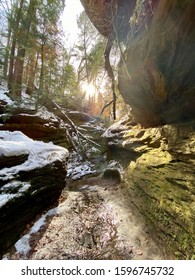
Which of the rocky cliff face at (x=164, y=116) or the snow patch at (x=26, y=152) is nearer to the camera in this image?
the rocky cliff face at (x=164, y=116)

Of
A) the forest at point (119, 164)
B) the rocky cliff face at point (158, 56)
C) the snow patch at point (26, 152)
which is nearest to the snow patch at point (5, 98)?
the forest at point (119, 164)

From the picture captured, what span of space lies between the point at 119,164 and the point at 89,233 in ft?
18.0

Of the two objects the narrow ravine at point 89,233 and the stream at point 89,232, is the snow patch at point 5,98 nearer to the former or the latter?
the stream at point 89,232

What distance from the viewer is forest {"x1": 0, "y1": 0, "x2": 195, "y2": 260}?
4.10 meters

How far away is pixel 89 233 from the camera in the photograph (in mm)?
4707

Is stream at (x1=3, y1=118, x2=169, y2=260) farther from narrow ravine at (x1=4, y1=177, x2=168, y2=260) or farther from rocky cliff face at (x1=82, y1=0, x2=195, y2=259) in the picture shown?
rocky cliff face at (x1=82, y1=0, x2=195, y2=259)

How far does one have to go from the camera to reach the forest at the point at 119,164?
4.10 m

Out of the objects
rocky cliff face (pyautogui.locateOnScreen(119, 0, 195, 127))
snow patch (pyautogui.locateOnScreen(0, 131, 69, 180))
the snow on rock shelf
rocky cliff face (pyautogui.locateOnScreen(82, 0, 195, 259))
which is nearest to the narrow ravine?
the snow on rock shelf

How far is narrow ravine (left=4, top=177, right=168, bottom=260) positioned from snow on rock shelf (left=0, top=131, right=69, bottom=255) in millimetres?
351

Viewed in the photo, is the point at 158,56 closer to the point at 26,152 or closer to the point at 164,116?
the point at 164,116

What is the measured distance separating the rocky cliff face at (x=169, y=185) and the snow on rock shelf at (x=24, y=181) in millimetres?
2819

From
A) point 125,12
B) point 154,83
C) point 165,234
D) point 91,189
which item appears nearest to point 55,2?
point 125,12

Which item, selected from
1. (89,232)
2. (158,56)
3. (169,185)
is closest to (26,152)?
(89,232)
